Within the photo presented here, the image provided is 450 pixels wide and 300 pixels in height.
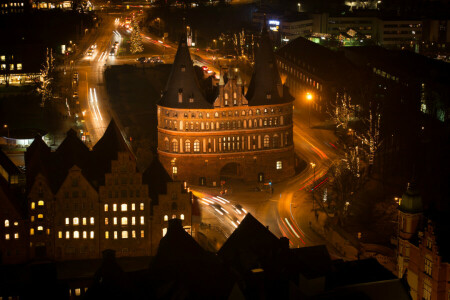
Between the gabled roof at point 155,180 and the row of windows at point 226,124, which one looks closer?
the gabled roof at point 155,180

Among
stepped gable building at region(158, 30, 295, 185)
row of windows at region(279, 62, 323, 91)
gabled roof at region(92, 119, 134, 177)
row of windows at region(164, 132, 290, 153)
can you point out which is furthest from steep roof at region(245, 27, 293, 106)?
row of windows at region(279, 62, 323, 91)

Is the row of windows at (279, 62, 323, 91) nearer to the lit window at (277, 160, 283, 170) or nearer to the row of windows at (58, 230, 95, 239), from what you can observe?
the lit window at (277, 160, 283, 170)

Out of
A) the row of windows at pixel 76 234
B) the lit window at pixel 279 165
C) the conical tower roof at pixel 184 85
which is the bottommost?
the lit window at pixel 279 165

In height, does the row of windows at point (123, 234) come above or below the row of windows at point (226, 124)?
below

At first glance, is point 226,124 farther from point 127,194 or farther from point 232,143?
point 127,194

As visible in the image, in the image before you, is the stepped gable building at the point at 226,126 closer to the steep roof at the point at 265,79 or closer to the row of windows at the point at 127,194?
the steep roof at the point at 265,79

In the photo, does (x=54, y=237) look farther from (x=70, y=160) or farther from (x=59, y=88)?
(x=59, y=88)

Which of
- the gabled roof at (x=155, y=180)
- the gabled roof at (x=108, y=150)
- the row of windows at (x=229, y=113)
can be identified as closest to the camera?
the gabled roof at (x=155, y=180)

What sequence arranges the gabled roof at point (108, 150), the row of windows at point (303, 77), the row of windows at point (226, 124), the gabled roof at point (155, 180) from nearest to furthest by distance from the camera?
the gabled roof at point (155, 180)
the gabled roof at point (108, 150)
the row of windows at point (226, 124)
the row of windows at point (303, 77)

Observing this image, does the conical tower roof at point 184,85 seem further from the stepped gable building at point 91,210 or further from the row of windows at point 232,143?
the stepped gable building at point 91,210

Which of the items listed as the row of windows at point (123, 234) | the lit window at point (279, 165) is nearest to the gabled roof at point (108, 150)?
the row of windows at point (123, 234)
